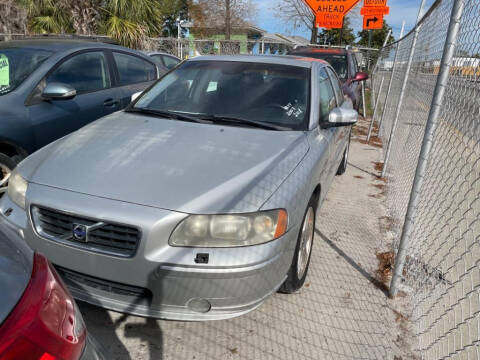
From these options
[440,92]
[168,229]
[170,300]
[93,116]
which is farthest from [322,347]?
[93,116]

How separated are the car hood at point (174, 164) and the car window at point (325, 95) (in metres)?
0.60

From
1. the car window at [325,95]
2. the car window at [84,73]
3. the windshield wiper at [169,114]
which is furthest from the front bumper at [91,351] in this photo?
the car window at [84,73]

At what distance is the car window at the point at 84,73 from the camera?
3.93m

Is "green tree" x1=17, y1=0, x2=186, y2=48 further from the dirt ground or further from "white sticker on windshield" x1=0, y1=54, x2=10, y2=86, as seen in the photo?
the dirt ground

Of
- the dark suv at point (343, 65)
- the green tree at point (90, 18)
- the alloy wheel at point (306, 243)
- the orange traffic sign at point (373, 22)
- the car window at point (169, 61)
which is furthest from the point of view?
the orange traffic sign at point (373, 22)

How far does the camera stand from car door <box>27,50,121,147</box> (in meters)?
3.63

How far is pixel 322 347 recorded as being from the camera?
7.41 ft

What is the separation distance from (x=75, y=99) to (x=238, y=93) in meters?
1.96

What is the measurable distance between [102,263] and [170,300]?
1.34ft

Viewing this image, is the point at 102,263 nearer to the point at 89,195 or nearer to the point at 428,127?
the point at 89,195

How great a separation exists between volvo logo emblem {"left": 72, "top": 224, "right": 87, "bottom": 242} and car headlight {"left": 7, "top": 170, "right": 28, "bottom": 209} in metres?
0.46

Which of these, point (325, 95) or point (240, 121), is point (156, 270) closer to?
point (240, 121)

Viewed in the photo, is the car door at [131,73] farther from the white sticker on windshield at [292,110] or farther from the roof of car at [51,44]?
the white sticker on windshield at [292,110]

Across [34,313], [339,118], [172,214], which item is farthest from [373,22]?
[34,313]
